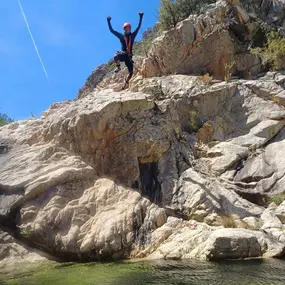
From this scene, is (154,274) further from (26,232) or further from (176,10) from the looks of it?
(176,10)

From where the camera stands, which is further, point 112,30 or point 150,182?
point 112,30

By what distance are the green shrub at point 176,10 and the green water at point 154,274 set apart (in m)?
16.7

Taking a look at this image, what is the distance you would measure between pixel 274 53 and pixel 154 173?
33.9 ft

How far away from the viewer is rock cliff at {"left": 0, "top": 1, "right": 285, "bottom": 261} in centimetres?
1023

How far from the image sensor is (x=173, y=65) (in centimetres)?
1994

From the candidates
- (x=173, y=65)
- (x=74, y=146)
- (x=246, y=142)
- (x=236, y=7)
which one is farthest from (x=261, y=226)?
(x=236, y=7)

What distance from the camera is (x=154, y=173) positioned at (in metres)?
12.8

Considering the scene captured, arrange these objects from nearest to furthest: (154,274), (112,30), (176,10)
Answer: (154,274) → (112,30) → (176,10)

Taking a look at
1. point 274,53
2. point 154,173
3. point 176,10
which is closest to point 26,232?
point 154,173

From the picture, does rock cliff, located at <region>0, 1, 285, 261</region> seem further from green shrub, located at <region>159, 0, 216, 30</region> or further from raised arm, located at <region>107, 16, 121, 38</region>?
green shrub, located at <region>159, 0, 216, 30</region>

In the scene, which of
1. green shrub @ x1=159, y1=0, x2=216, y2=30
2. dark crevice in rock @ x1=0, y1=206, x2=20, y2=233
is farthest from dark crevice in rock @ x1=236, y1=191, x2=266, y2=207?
green shrub @ x1=159, y1=0, x2=216, y2=30

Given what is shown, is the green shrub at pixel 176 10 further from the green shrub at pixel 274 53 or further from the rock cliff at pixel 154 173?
the rock cliff at pixel 154 173

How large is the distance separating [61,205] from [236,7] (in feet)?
50.0

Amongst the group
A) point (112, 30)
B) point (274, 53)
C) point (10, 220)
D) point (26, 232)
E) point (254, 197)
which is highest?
point (274, 53)
